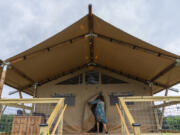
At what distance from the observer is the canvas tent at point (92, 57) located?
3.31 m

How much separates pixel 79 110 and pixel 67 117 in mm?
584

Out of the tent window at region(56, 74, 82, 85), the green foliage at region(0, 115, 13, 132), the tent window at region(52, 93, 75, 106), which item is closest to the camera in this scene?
the green foliage at region(0, 115, 13, 132)

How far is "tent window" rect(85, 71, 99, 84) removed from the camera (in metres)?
5.80

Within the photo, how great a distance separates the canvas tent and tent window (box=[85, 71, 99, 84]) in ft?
1.55

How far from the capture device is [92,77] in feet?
19.3

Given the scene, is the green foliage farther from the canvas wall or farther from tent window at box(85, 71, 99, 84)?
tent window at box(85, 71, 99, 84)

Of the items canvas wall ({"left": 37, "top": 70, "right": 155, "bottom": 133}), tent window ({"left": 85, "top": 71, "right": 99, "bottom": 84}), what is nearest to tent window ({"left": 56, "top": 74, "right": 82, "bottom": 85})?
canvas wall ({"left": 37, "top": 70, "right": 155, "bottom": 133})

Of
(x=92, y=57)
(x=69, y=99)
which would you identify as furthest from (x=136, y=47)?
(x=69, y=99)

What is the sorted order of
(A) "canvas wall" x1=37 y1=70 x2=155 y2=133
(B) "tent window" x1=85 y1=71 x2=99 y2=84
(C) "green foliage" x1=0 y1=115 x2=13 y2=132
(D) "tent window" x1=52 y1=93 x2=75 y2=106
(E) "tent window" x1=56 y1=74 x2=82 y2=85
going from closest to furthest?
(C) "green foliage" x1=0 y1=115 x2=13 y2=132 → (A) "canvas wall" x1=37 y1=70 x2=155 y2=133 → (D) "tent window" x1=52 y1=93 x2=75 y2=106 → (B) "tent window" x1=85 y1=71 x2=99 y2=84 → (E) "tent window" x1=56 y1=74 x2=82 y2=85

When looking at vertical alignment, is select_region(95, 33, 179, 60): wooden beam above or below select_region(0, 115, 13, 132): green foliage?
above

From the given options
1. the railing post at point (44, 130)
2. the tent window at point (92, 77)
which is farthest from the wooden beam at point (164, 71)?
the railing post at point (44, 130)

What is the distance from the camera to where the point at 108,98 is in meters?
5.51

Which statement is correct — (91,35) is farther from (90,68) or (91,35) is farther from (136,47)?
(90,68)

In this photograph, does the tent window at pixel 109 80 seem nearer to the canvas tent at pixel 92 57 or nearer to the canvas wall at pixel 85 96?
the canvas wall at pixel 85 96
